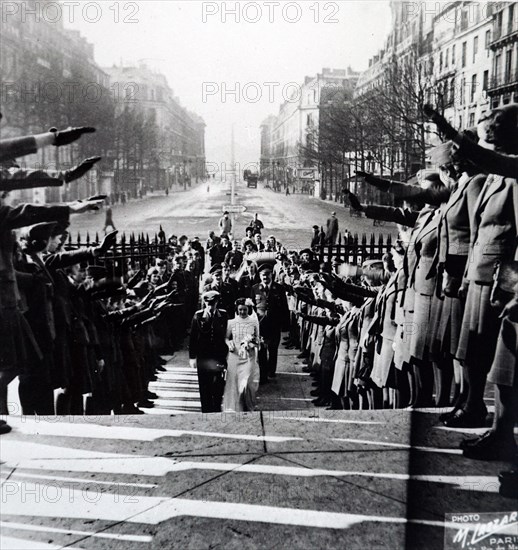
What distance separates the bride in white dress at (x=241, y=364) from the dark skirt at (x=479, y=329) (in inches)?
139

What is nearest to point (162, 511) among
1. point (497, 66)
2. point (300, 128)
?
point (497, 66)

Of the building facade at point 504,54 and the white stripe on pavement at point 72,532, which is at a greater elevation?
the building facade at point 504,54

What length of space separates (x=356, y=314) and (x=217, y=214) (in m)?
3.52

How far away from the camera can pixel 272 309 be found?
30.0ft

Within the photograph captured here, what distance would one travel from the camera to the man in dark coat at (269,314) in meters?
9.09

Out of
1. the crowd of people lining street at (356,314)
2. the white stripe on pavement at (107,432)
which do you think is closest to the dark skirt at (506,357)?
the crowd of people lining street at (356,314)

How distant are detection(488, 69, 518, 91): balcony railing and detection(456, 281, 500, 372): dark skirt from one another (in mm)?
2059

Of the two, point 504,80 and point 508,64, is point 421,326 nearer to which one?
point 504,80

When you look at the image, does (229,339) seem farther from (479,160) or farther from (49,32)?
(479,160)

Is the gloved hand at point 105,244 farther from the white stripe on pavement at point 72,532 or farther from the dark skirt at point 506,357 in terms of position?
the dark skirt at point 506,357

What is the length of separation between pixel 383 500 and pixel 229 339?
4117mm

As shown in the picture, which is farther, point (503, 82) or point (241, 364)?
point (241, 364)

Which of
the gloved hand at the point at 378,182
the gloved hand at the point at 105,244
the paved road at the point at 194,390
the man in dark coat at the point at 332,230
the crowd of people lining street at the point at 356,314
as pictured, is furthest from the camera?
the paved road at the point at 194,390

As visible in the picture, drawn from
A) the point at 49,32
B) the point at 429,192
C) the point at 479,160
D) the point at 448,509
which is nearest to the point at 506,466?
the point at 448,509
